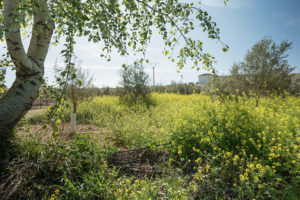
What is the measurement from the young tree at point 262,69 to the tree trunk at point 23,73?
451 inches

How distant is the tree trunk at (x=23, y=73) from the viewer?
6.89ft

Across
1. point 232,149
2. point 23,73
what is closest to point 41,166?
point 23,73

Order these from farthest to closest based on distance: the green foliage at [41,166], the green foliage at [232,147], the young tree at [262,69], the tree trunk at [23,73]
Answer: the young tree at [262,69] → the green foliage at [232,147] → the tree trunk at [23,73] → the green foliage at [41,166]

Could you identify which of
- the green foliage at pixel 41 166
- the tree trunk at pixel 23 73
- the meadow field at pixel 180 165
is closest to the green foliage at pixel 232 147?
the meadow field at pixel 180 165

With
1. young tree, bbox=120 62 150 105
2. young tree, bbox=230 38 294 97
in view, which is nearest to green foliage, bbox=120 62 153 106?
young tree, bbox=120 62 150 105

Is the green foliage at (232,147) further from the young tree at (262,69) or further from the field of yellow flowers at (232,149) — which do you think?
the young tree at (262,69)

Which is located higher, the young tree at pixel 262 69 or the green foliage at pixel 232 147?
the young tree at pixel 262 69

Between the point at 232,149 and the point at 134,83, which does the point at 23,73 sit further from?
the point at 134,83

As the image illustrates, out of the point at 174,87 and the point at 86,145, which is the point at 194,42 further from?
the point at 174,87

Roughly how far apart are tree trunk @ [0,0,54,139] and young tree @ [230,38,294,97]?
11.5 m

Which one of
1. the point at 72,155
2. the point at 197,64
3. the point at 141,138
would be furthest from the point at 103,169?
the point at 197,64

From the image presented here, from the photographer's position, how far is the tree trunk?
6.89ft

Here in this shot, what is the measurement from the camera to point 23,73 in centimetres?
225

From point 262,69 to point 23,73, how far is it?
1228 centimetres
